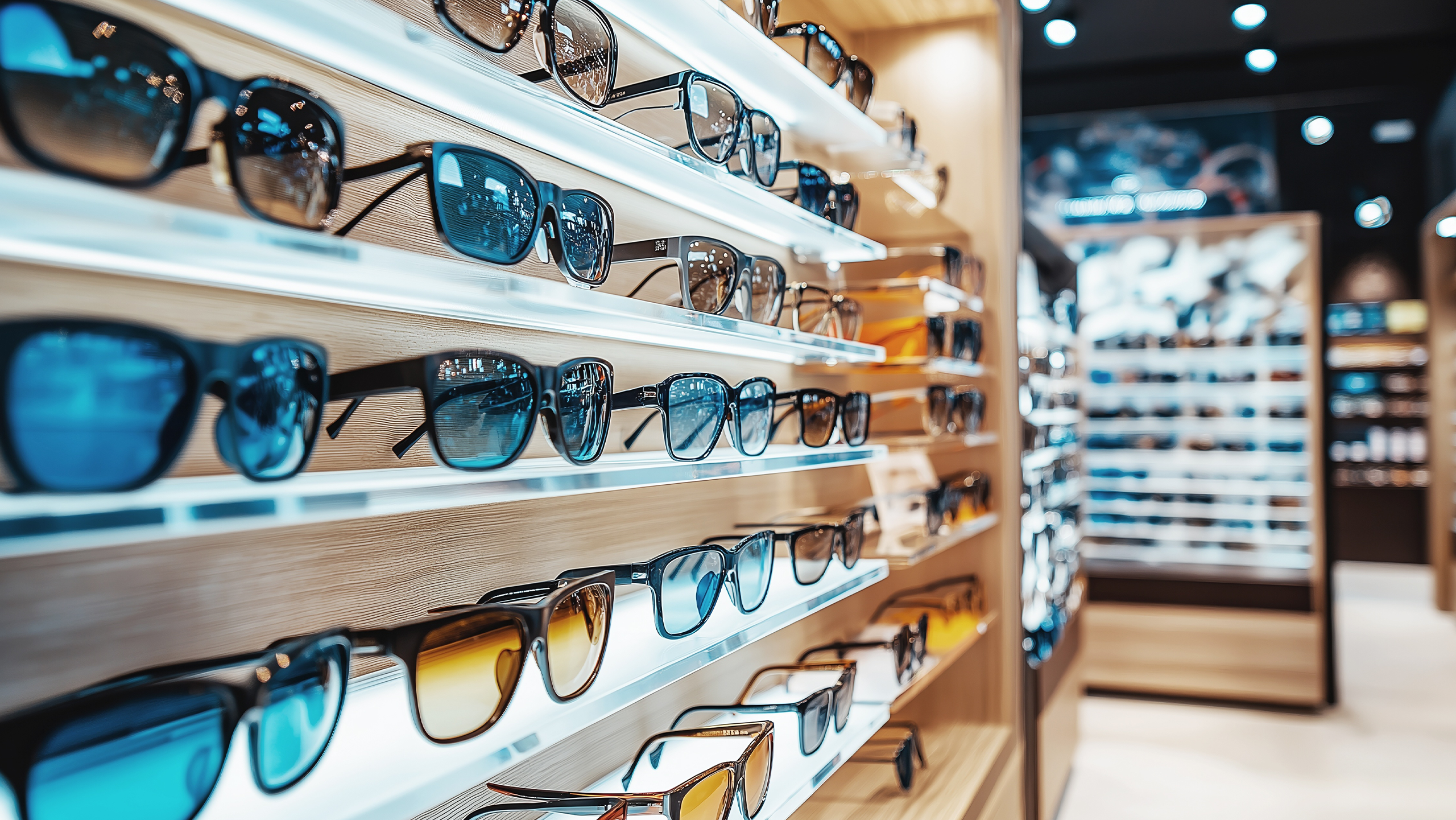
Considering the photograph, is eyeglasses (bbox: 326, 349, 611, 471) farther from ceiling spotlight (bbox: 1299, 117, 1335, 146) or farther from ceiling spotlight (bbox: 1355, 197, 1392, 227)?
ceiling spotlight (bbox: 1355, 197, 1392, 227)

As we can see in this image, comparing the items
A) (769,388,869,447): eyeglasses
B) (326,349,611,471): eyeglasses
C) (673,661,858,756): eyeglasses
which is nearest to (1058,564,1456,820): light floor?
(673,661,858,756): eyeglasses

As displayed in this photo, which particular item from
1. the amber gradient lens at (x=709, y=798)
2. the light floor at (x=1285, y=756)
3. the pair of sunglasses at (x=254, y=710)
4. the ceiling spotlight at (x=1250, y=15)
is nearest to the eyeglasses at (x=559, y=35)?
the pair of sunglasses at (x=254, y=710)

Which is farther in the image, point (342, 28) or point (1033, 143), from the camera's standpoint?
point (1033, 143)

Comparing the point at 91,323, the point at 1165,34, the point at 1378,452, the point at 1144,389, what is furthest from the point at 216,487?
the point at 1378,452

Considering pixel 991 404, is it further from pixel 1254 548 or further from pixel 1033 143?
pixel 1033 143

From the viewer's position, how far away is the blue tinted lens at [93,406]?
545mm

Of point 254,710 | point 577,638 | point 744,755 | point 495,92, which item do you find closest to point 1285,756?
point 744,755

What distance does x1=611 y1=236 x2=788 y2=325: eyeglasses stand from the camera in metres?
1.31

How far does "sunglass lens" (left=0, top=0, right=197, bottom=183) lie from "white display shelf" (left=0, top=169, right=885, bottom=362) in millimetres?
29

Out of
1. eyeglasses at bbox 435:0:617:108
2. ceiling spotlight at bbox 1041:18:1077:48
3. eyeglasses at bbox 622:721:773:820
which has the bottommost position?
eyeglasses at bbox 622:721:773:820

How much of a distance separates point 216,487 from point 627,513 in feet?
3.16

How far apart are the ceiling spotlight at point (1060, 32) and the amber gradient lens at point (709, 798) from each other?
5.45 m

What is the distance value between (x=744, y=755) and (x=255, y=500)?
2.79 feet

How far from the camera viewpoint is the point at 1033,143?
24.5 ft
